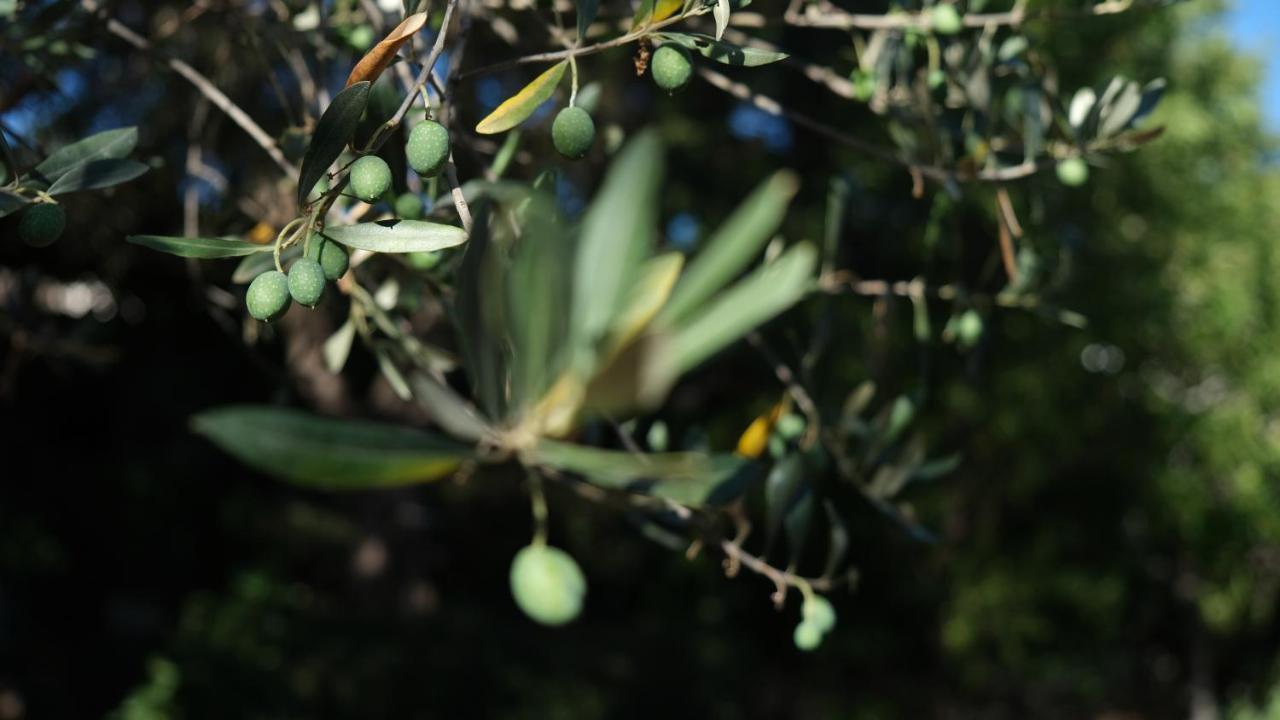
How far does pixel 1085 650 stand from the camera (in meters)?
6.14

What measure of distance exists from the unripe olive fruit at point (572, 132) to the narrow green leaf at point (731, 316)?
19.9 inches

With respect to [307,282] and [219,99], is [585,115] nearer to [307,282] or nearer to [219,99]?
[307,282]

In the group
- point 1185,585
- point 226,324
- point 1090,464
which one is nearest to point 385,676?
point 226,324

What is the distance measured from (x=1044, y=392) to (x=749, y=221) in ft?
16.1

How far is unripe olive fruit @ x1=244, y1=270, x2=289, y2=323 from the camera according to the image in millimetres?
798

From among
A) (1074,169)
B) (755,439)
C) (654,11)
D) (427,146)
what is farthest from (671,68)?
(1074,169)

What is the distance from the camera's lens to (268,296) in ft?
2.63

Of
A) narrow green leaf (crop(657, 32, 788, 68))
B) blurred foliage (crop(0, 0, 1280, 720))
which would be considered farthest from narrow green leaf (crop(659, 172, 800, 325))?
blurred foliage (crop(0, 0, 1280, 720))

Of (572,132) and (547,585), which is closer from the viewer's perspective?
(547,585)

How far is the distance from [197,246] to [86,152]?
31cm

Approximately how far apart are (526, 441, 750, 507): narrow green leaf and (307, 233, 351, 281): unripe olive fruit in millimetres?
384

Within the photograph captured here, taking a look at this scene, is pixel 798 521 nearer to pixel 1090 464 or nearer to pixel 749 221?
pixel 749 221

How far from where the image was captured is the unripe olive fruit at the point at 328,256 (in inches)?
32.7

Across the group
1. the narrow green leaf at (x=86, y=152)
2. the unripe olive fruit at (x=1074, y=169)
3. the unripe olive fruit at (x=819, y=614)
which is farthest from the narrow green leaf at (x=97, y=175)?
the unripe olive fruit at (x=1074, y=169)
